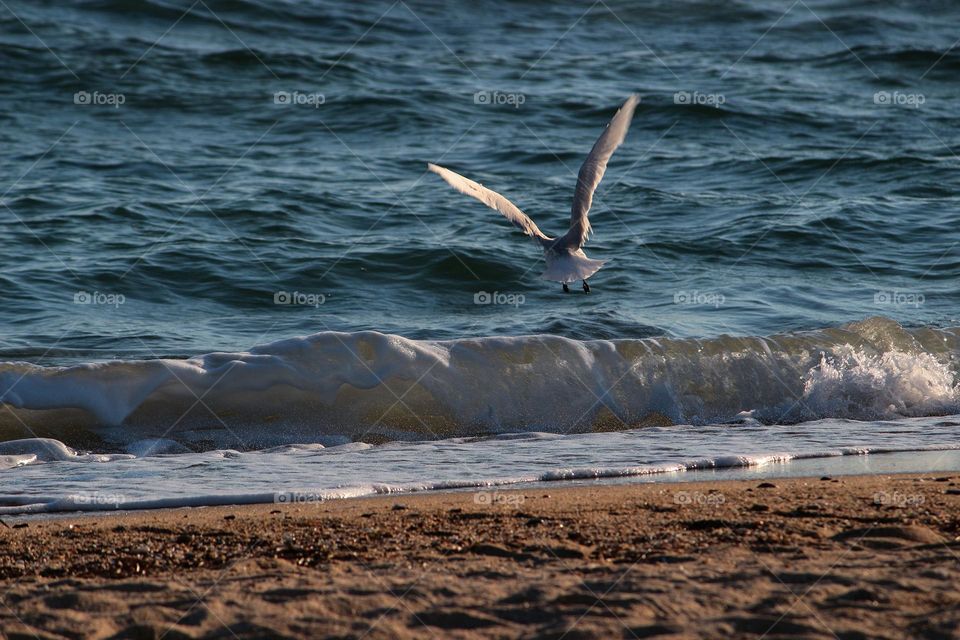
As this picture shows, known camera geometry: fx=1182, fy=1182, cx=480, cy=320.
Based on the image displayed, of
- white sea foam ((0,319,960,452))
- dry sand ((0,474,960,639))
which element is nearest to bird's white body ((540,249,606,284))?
white sea foam ((0,319,960,452))

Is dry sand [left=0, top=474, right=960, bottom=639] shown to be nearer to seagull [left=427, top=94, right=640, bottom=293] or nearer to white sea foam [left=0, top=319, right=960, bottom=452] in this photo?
white sea foam [left=0, top=319, right=960, bottom=452]

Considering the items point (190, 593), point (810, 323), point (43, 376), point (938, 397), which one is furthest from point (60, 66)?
point (190, 593)

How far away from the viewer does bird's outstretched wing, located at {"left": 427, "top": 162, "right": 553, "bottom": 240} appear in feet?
20.8

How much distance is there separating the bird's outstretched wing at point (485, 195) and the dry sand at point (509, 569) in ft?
6.77

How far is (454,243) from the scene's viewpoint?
11094 mm

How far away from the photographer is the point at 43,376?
715 centimetres

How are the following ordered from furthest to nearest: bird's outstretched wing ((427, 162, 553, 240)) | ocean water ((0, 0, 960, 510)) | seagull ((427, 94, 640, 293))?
seagull ((427, 94, 640, 293)) < ocean water ((0, 0, 960, 510)) < bird's outstretched wing ((427, 162, 553, 240))

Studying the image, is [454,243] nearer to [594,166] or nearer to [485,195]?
[594,166]

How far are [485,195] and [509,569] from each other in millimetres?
3394

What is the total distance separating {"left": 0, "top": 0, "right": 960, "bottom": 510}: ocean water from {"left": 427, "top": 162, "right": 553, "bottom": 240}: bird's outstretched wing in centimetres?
106

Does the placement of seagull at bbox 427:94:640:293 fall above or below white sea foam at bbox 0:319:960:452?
above

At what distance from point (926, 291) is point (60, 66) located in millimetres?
11285

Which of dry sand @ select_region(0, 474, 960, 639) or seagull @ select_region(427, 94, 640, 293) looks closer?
dry sand @ select_region(0, 474, 960, 639)

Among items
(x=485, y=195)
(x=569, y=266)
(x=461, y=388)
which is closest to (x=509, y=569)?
(x=485, y=195)
